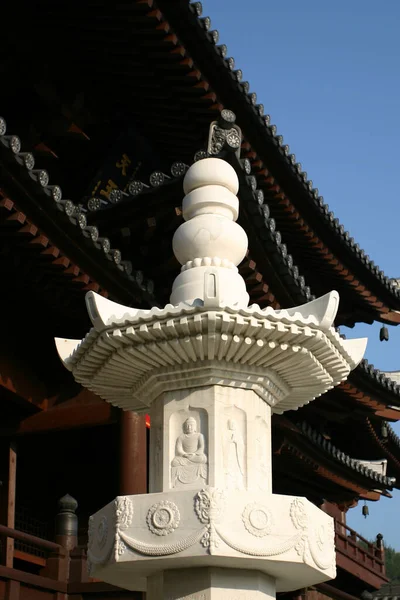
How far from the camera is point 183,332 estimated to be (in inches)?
211

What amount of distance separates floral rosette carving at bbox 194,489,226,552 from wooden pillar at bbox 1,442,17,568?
4906 millimetres

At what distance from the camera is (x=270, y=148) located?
44.6ft

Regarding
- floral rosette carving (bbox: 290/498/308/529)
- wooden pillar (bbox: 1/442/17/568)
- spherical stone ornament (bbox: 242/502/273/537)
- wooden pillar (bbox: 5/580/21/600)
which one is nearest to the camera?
spherical stone ornament (bbox: 242/502/273/537)

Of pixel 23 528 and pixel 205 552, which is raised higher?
pixel 23 528

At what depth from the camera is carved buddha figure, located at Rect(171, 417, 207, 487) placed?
17.6 feet

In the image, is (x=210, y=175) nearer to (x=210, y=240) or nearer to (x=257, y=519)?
(x=210, y=240)

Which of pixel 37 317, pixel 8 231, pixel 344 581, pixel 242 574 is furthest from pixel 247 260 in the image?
pixel 344 581

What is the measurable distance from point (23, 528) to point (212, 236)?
7840 mm

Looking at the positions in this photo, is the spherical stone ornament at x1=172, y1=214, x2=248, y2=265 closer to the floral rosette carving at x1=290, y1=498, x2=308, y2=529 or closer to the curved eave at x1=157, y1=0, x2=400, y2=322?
the floral rosette carving at x1=290, y1=498, x2=308, y2=529

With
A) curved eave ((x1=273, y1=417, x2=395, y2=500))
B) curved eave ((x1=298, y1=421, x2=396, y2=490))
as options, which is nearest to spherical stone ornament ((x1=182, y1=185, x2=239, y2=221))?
curved eave ((x1=273, y1=417, x2=395, y2=500))

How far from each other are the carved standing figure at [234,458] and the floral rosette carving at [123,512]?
536 millimetres

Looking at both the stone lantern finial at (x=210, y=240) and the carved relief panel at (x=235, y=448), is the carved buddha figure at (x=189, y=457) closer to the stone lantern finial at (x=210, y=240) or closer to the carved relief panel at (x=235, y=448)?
the carved relief panel at (x=235, y=448)

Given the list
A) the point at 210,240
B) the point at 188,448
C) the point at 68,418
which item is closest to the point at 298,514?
the point at 188,448

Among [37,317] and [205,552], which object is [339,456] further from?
[205,552]
